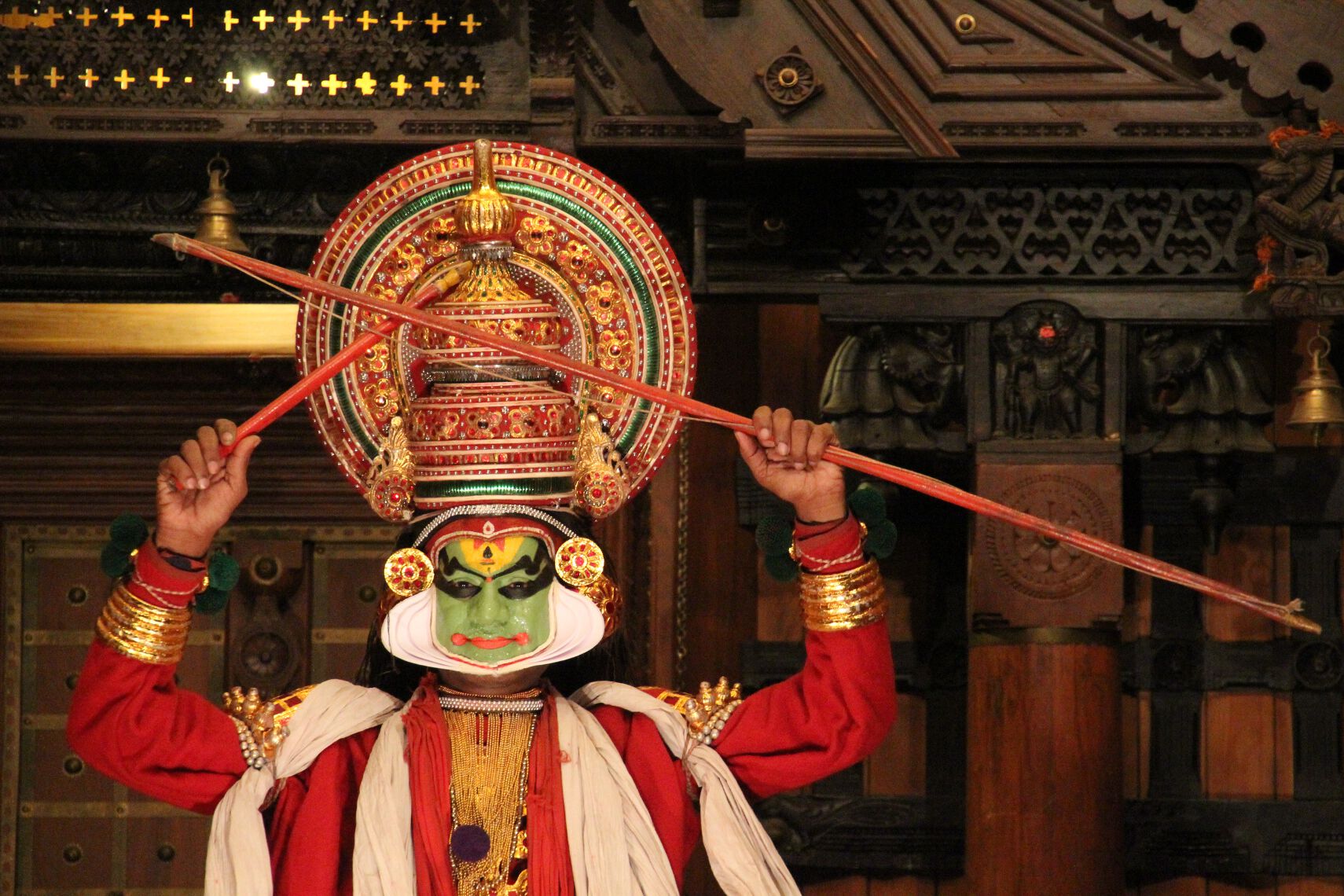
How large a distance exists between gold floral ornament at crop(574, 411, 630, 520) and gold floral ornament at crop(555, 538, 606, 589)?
71 mm

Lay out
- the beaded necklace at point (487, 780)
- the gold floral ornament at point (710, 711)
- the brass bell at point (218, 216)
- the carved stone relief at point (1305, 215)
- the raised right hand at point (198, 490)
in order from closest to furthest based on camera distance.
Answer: the raised right hand at point (198, 490), the beaded necklace at point (487, 780), the gold floral ornament at point (710, 711), the carved stone relief at point (1305, 215), the brass bell at point (218, 216)

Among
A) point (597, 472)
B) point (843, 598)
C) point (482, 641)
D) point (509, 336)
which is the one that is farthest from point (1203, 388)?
point (482, 641)

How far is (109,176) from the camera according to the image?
4742 millimetres

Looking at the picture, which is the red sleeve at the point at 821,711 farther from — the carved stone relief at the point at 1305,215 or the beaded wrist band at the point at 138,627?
the carved stone relief at the point at 1305,215

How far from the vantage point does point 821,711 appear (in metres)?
3.89

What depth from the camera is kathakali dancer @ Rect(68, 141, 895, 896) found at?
3.76m

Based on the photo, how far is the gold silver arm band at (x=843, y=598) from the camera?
12.5ft

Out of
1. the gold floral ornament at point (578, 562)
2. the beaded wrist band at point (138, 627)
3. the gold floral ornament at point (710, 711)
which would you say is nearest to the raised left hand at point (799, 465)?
the gold floral ornament at point (578, 562)

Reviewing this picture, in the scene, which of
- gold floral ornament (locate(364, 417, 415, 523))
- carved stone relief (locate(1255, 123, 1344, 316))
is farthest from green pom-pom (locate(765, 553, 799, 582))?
carved stone relief (locate(1255, 123, 1344, 316))

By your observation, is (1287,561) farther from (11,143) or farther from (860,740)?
(11,143)

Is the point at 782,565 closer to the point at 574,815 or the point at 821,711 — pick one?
the point at 821,711

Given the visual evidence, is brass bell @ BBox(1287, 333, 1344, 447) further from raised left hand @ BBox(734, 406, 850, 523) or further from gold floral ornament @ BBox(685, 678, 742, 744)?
gold floral ornament @ BBox(685, 678, 742, 744)

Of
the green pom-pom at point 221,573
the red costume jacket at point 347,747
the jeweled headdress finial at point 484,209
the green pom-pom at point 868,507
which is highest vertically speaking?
the jeweled headdress finial at point 484,209

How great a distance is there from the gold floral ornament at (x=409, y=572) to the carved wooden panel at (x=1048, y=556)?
3.90 feet
